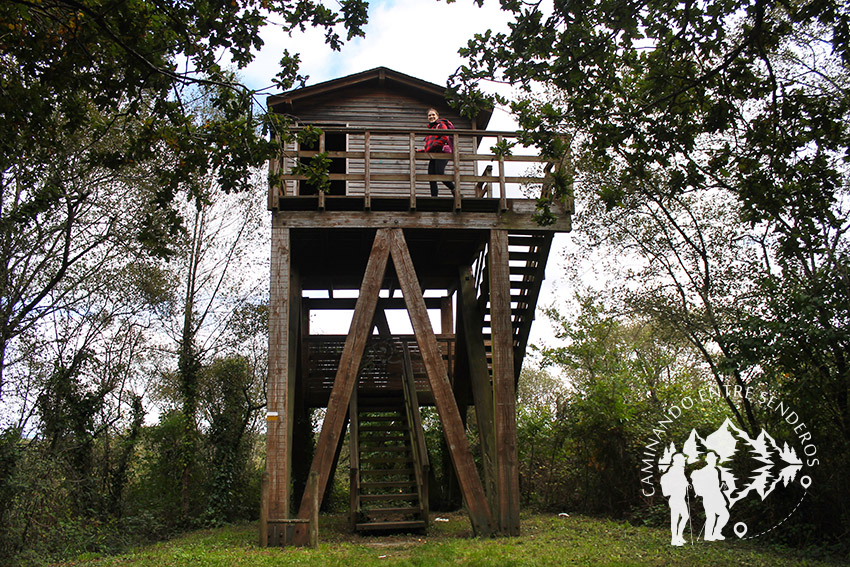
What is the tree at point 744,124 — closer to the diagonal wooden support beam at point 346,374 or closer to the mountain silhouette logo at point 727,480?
the mountain silhouette logo at point 727,480

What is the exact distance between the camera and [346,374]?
449 inches

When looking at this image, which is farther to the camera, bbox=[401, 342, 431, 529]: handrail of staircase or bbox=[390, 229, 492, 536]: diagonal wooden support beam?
bbox=[401, 342, 431, 529]: handrail of staircase

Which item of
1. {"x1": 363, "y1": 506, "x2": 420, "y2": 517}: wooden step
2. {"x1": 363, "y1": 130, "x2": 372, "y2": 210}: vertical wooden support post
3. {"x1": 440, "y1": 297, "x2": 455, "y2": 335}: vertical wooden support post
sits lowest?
{"x1": 363, "y1": 506, "x2": 420, "y2": 517}: wooden step

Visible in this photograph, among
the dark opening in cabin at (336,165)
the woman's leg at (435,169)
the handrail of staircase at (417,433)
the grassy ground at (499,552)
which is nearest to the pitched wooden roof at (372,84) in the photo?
the dark opening in cabin at (336,165)

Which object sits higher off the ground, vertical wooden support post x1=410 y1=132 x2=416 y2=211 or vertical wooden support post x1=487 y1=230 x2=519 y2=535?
vertical wooden support post x1=410 y1=132 x2=416 y2=211

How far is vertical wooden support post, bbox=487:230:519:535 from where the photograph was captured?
11.1m

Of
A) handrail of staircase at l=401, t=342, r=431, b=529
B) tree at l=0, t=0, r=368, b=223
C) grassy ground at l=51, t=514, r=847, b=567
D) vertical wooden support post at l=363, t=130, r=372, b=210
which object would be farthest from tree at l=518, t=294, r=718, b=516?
tree at l=0, t=0, r=368, b=223

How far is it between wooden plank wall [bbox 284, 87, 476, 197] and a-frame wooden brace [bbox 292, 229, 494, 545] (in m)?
2.22

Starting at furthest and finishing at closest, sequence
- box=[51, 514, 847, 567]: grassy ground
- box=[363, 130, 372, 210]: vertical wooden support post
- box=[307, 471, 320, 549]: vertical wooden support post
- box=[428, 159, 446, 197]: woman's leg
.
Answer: box=[428, 159, 446, 197]: woman's leg < box=[363, 130, 372, 210]: vertical wooden support post < box=[307, 471, 320, 549]: vertical wooden support post < box=[51, 514, 847, 567]: grassy ground

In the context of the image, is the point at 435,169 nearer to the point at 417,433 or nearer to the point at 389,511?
the point at 417,433

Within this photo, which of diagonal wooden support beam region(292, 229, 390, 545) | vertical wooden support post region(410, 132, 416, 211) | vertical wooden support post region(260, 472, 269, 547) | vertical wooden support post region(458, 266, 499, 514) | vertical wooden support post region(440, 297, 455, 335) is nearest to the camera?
vertical wooden support post region(260, 472, 269, 547)

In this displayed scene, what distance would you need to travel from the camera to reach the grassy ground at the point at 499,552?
877 centimetres

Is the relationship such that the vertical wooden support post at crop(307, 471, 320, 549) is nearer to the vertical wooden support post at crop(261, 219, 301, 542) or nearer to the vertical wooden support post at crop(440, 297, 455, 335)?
the vertical wooden support post at crop(261, 219, 301, 542)

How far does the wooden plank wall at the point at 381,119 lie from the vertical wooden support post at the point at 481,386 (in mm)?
2381
